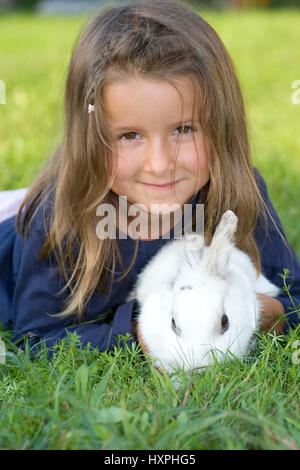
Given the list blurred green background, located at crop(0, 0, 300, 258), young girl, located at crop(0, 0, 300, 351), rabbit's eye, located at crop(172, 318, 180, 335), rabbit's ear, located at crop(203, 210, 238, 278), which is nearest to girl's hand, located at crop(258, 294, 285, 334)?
young girl, located at crop(0, 0, 300, 351)

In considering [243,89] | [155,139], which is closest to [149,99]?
[155,139]

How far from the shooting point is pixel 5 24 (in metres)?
9.21

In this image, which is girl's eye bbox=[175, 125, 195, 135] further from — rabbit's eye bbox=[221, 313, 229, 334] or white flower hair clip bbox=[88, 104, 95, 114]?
rabbit's eye bbox=[221, 313, 229, 334]

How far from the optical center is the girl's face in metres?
1.89

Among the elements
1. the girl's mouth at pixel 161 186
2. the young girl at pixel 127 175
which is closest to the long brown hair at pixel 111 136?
the young girl at pixel 127 175

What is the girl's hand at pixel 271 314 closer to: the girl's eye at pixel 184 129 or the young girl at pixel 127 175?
the young girl at pixel 127 175

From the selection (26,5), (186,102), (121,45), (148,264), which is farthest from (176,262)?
(26,5)

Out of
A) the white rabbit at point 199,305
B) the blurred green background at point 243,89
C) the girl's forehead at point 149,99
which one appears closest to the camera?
the white rabbit at point 199,305

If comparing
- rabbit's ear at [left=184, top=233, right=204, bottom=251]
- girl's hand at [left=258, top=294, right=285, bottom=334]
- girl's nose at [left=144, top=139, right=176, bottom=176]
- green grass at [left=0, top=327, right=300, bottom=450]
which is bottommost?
green grass at [left=0, top=327, right=300, bottom=450]

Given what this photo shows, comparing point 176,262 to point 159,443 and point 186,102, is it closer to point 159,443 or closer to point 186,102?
point 186,102

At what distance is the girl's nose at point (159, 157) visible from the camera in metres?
1.93

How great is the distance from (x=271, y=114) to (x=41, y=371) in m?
3.45

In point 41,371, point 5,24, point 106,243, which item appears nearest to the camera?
point 41,371

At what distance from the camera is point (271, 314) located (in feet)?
7.09
